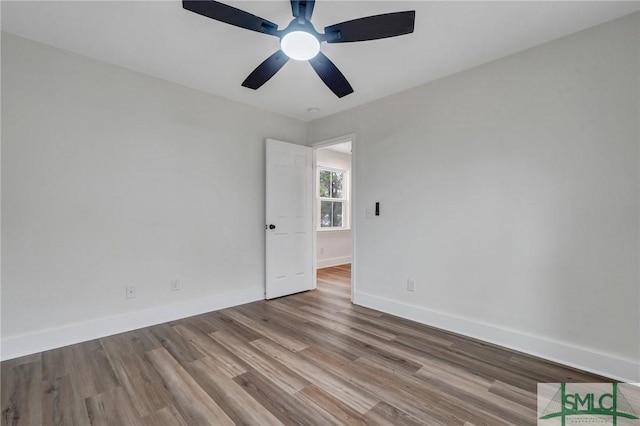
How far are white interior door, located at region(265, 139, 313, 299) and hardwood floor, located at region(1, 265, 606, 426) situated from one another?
1067 mm

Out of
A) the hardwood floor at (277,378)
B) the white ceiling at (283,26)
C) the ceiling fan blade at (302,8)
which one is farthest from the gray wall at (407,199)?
the ceiling fan blade at (302,8)

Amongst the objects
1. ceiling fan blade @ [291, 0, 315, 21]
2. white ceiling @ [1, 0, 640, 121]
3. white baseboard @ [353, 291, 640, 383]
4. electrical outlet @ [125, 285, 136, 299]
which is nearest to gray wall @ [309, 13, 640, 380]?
white baseboard @ [353, 291, 640, 383]

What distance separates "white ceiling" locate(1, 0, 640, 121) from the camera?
6.36ft

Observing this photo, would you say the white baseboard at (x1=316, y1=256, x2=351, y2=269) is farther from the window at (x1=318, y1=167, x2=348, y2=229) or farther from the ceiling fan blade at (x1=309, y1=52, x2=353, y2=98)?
the ceiling fan blade at (x1=309, y1=52, x2=353, y2=98)

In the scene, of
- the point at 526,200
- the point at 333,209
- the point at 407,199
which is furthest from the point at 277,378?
the point at 333,209

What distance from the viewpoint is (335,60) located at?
2607 mm

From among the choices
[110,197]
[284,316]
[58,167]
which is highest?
[58,167]

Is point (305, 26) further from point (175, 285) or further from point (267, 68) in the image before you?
point (175, 285)

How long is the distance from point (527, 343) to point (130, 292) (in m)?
3.55

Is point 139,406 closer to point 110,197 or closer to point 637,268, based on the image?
point 110,197

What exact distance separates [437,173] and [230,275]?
2632 mm

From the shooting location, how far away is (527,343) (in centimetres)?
237

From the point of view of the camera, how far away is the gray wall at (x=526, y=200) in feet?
6.63

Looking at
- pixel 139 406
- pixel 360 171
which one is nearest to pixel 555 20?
pixel 360 171
